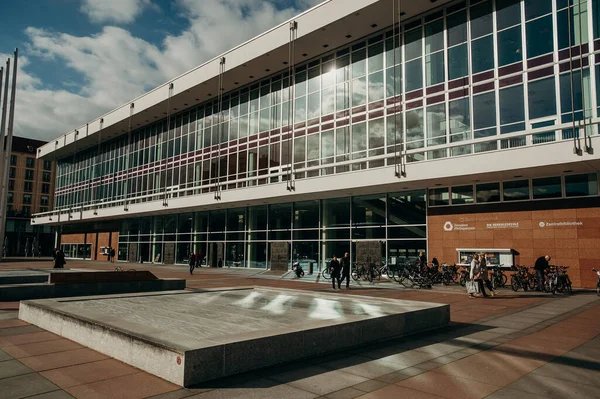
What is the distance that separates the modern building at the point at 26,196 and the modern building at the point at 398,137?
59059 millimetres

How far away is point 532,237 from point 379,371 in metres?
17.6

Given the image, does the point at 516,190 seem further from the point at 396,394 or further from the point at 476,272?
the point at 396,394

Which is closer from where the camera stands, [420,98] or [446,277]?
[446,277]

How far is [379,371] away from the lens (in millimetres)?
6645

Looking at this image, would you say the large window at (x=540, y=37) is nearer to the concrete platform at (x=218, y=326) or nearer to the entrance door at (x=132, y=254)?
the concrete platform at (x=218, y=326)

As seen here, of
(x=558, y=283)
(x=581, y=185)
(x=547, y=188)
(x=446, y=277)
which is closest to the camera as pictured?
(x=558, y=283)

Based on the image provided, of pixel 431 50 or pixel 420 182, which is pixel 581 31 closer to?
pixel 431 50

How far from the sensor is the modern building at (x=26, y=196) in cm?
8647

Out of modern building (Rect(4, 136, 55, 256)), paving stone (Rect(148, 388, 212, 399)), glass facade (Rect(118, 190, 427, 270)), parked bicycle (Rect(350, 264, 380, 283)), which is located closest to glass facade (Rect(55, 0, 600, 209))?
glass facade (Rect(118, 190, 427, 270))

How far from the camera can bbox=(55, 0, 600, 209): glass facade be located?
802 inches

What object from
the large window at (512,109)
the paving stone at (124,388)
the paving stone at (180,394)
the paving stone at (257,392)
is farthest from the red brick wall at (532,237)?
the paving stone at (124,388)

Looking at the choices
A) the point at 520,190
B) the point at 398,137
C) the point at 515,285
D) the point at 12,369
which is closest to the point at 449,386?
the point at 12,369

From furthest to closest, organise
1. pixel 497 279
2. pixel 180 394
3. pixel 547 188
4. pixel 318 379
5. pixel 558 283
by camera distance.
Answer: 1. pixel 547 188
2. pixel 497 279
3. pixel 558 283
4. pixel 318 379
5. pixel 180 394

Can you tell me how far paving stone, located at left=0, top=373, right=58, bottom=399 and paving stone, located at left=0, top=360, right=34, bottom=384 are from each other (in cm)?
19
